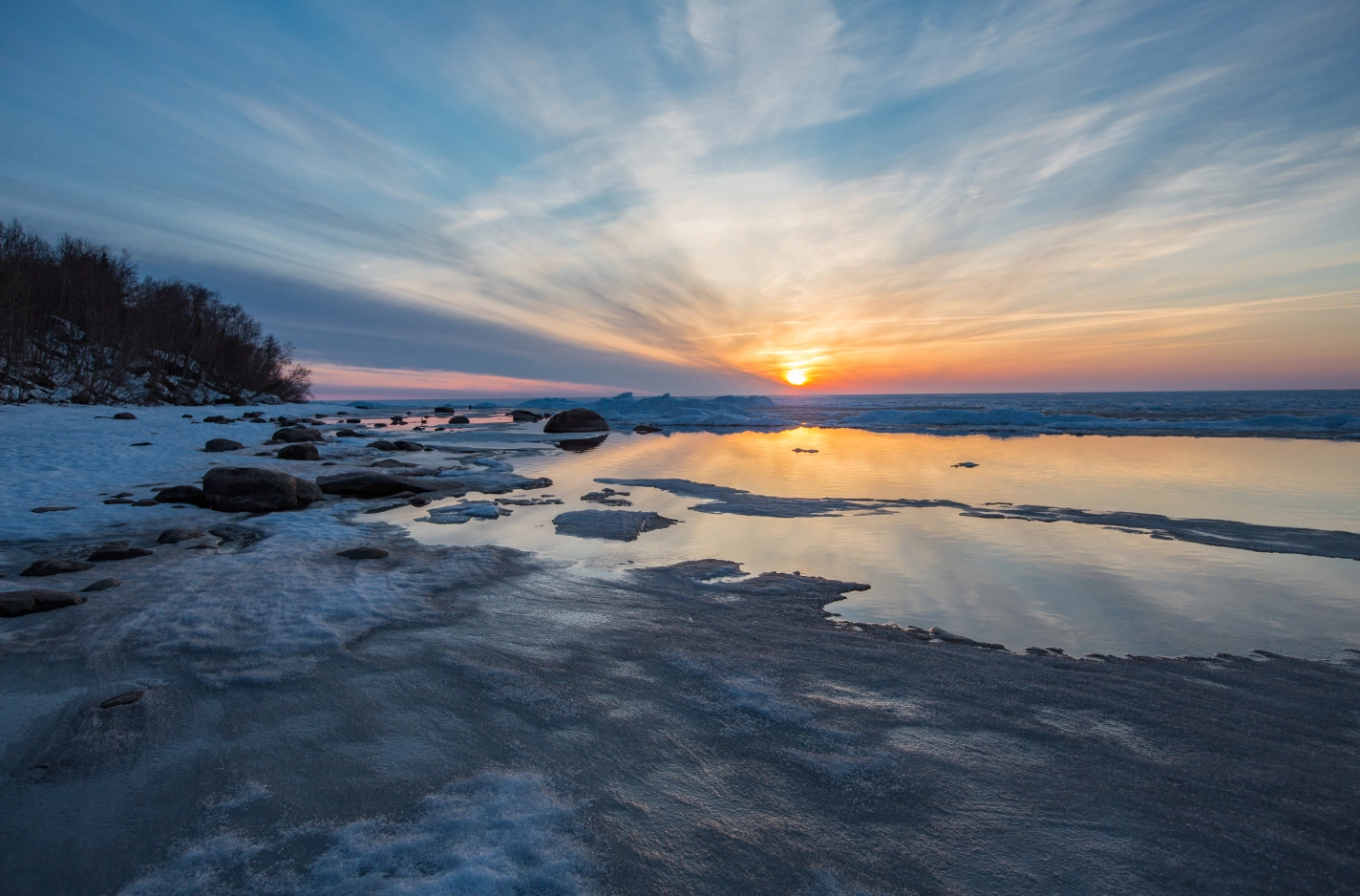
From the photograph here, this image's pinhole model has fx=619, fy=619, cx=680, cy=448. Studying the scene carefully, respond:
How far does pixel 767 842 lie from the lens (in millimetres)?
2426

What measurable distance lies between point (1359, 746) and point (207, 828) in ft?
17.6

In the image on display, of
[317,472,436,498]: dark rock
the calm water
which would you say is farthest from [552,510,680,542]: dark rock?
[317,472,436,498]: dark rock

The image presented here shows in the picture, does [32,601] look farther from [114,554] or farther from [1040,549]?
[1040,549]

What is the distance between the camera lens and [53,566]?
600 cm

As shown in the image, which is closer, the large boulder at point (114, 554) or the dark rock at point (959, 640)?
the dark rock at point (959, 640)

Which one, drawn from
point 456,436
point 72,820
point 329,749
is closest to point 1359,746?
point 329,749

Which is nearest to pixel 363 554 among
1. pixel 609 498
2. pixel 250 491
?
pixel 250 491

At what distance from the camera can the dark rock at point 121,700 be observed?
353cm

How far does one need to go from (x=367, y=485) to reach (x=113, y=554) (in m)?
4.60

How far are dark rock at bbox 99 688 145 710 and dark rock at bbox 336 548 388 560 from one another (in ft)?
10.6

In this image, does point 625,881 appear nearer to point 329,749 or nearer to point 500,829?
point 500,829

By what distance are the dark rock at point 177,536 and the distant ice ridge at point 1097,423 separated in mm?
32081

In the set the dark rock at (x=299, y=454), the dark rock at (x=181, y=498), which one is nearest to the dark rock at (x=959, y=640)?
the dark rock at (x=181, y=498)

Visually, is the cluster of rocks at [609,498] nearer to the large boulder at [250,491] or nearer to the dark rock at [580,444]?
the large boulder at [250,491]
